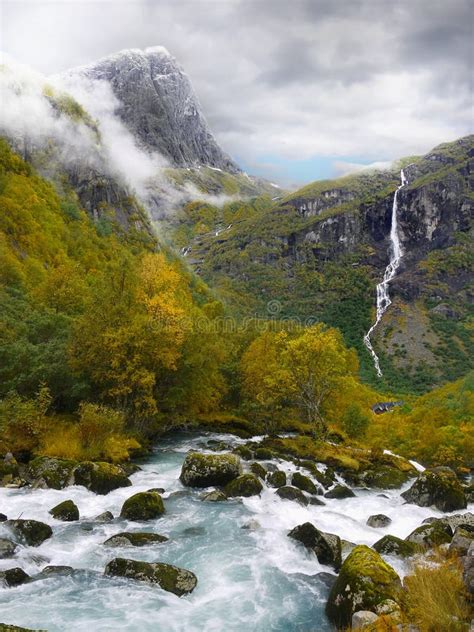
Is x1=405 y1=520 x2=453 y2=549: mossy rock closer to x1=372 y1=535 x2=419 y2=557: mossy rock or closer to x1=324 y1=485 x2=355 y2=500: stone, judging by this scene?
x1=372 y1=535 x2=419 y2=557: mossy rock

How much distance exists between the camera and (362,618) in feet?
44.3

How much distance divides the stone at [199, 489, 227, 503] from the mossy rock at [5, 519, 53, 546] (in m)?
9.92

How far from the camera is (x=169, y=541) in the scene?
68.4 feet

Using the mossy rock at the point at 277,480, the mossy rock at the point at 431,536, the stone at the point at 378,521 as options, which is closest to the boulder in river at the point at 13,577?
the mossy rock at the point at 431,536

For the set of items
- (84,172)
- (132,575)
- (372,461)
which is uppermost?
(84,172)

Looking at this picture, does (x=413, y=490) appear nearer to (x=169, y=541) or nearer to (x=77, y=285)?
(x=169, y=541)

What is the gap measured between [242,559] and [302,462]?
19420mm

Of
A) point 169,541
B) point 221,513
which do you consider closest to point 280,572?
point 169,541

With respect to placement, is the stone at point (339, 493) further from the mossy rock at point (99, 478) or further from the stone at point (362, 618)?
the stone at point (362, 618)

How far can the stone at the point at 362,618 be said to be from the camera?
13.2 metres

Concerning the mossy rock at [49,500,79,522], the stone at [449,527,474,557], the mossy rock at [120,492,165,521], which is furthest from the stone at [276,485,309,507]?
the mossy rock at [49,500,79,522]

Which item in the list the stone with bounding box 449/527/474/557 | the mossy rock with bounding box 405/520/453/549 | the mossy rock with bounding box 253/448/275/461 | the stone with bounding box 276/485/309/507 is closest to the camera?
the stone with bounding box 449/527/474/557

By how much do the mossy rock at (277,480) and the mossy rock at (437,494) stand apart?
829cm

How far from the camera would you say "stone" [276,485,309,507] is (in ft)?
91.4
